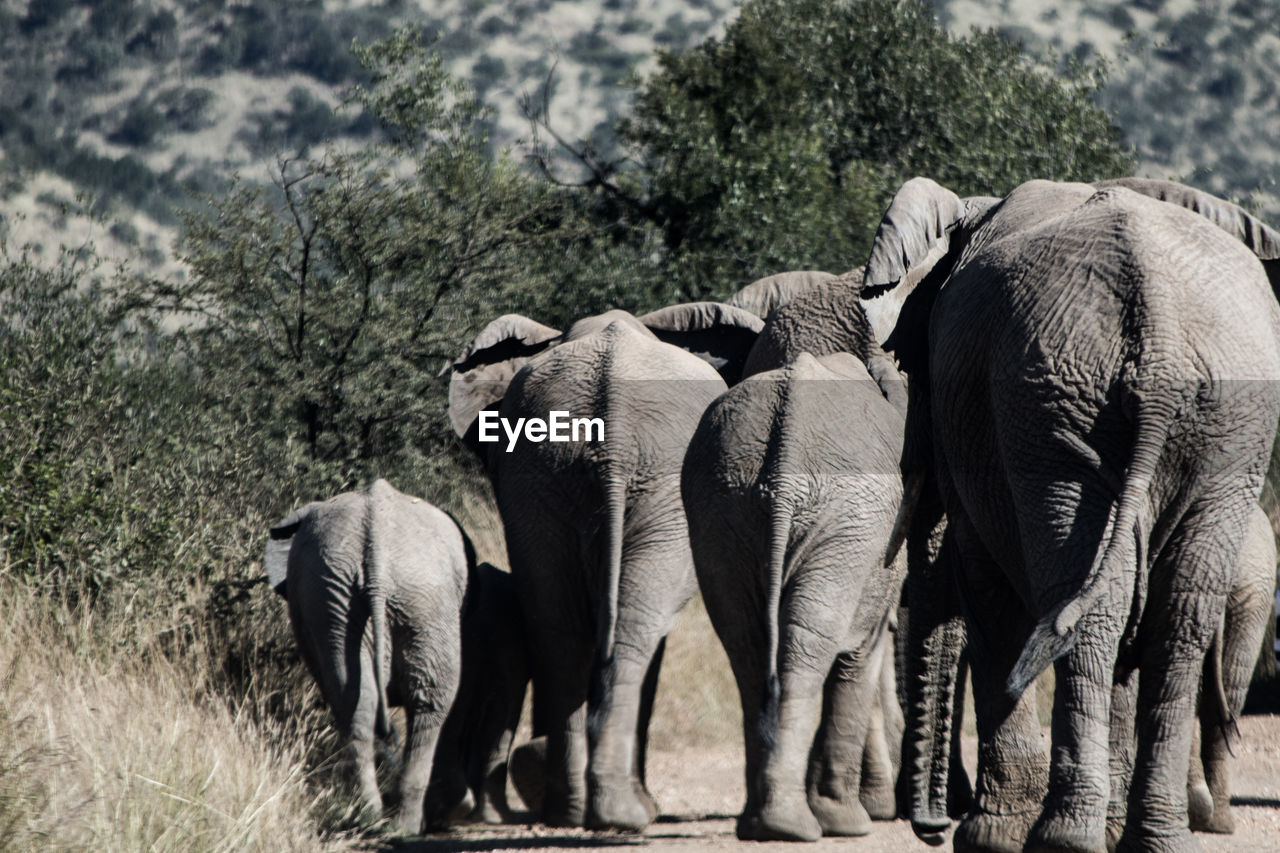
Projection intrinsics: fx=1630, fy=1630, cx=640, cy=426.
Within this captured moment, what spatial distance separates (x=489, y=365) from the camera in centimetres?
963

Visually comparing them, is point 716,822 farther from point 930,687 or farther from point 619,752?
point 930,687

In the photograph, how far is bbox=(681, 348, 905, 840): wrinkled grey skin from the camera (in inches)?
243

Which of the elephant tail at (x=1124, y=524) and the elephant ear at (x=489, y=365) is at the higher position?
the elephant ear at (x=489, y=365)

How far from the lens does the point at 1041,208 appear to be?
14.3 feet

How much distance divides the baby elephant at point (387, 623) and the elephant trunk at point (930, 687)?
8.32 feet

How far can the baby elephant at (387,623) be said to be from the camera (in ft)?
23.5

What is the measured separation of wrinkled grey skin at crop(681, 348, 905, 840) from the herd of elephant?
1cm

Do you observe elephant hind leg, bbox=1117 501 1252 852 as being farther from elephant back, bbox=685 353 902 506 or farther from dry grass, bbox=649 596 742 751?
dry grass, bbox=649 596 742 751

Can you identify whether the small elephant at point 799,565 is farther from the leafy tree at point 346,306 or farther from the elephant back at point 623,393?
the leafy tree at point 346,306

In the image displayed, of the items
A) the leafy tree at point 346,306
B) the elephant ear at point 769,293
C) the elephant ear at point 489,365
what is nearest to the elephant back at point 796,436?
the elephant ear at point 489,365

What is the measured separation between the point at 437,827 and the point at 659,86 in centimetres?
1596

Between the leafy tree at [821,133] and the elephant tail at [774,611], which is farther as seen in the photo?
the leafy tree at [821,133]

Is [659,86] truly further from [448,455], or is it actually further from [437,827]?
[437,827]

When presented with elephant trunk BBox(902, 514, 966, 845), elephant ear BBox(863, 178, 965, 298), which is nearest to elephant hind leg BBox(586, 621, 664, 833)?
elephant trunk BBox(902, 514, 966, 845)
